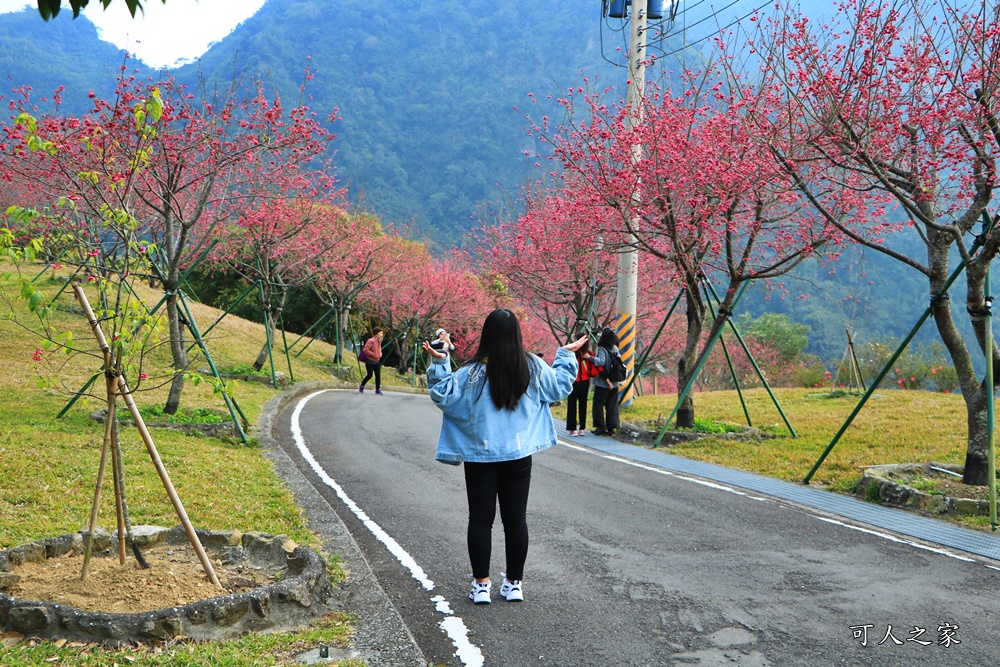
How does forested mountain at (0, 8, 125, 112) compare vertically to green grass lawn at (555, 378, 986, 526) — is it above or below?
above

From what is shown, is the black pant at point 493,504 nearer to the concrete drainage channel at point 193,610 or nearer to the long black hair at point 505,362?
the long black hair at point 505,362

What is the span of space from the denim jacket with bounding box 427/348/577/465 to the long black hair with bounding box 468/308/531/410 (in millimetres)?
66

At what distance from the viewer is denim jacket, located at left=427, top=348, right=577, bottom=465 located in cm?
486

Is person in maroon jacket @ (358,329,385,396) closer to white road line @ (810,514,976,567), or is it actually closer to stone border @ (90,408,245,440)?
stone border @ (90,408,245,440)

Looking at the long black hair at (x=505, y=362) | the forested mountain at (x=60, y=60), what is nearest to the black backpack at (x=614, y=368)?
the long black hair at (x=505, y=362)

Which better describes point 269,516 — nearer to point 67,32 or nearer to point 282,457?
point 282,457

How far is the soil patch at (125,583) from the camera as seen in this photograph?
14.8 ft

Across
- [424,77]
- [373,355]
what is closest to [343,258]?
[373,355]

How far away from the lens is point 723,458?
11.8m

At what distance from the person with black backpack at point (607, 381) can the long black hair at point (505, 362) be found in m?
8.57

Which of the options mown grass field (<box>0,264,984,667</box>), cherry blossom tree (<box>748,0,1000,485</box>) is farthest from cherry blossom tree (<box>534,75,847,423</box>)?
mown grass field (<box>0,264,984,667</box>)

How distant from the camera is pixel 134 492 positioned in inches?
297

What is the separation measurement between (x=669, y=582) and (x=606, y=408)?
29.5 feet

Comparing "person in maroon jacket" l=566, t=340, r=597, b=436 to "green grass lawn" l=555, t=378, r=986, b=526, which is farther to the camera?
"person in maroon jacket" l=566, t=340, r=597, b=436
